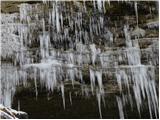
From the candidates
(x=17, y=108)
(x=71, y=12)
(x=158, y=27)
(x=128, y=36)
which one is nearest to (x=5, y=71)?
(x=17, y=108)

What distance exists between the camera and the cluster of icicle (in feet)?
30.2

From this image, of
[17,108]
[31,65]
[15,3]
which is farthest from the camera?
[17,108]

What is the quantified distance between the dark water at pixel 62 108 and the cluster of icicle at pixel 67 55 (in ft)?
0.69

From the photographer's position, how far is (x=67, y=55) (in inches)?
382

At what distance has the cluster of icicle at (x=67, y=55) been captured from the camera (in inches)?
362

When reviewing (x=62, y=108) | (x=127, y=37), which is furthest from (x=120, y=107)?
(x=127, y=37)

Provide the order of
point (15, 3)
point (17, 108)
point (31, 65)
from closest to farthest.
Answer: point (15, 3), point (31, 65), point (17, 108)

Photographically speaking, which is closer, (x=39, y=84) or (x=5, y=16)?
(x=5, y=16)

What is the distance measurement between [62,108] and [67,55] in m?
1.83

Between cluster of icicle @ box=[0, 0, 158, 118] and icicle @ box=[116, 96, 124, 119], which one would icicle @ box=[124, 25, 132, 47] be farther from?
icicle @ box=[116, 96, 124, 119]

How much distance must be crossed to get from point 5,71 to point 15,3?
5.74 ft

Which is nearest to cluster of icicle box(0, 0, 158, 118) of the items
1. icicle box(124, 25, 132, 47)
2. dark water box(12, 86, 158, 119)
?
icicle box(124, 25, 132, 47)

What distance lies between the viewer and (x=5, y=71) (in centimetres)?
996

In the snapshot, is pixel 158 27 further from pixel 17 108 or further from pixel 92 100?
pixel 17 108
